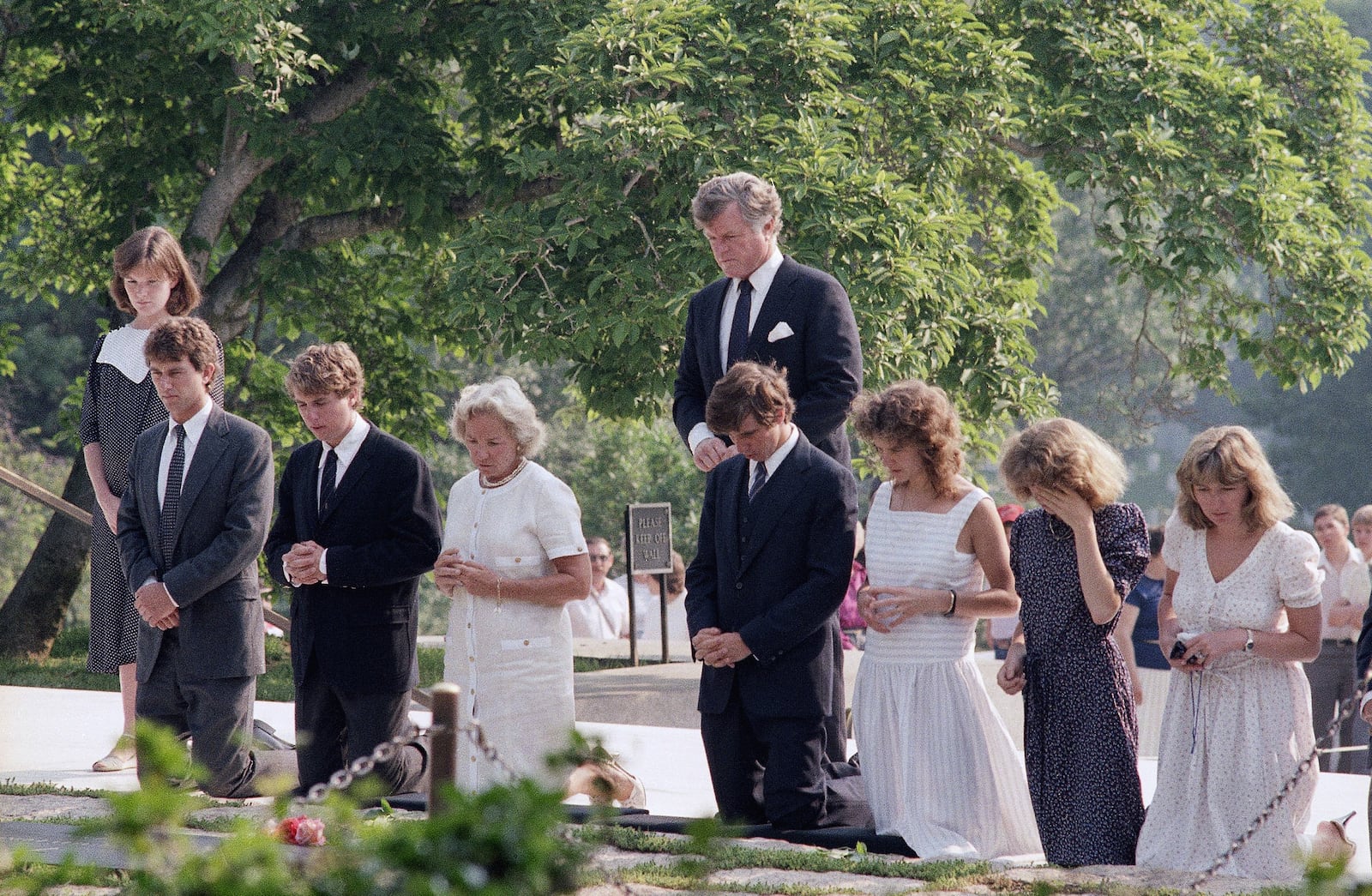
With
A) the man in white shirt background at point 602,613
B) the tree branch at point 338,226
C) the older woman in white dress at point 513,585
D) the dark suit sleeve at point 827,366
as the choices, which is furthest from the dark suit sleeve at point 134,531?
the man in white shirt background at point 602,613

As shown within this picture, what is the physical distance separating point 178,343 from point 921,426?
8.57ft

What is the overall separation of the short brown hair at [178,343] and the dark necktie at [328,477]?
0.56 metres

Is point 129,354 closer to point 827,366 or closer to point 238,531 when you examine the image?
point 238,531

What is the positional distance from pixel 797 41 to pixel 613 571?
54.4 feet

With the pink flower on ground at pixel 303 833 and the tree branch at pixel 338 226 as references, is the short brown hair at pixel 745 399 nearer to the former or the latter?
the pink flower on ground at pixel 303 833

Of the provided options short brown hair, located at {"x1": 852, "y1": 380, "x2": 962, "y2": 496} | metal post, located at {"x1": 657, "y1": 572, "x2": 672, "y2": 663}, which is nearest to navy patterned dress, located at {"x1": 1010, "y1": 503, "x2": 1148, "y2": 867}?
short brown hair, located at {"x1": 852, "y1": 380, "x2": 962, "y2": 496}

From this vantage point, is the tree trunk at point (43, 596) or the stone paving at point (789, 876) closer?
the stone paving at point (789, 876)

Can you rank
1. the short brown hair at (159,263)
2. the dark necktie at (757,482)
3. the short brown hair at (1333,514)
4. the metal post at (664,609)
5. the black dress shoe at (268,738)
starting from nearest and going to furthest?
the dark necktie at (757,482) < the short brown hair at (159,263) < the black dress shoe at (268,738) < the short brown hair at (1333,514) < the metal post at (664,609)

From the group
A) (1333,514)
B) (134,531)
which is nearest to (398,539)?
(134,531)

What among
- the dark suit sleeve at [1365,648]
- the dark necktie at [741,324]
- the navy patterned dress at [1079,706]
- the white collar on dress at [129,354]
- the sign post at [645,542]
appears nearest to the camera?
the dark suit sleeve at [1365,648]

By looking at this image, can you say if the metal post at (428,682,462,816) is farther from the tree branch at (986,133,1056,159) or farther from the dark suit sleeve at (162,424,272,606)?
the tree branch at (986,133,1056,159)

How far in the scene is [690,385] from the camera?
19.2ft

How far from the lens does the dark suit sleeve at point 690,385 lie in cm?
576

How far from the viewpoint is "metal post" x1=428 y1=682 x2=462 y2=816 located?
3.01 m
